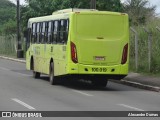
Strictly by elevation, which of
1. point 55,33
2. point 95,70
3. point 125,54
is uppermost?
point 55,33

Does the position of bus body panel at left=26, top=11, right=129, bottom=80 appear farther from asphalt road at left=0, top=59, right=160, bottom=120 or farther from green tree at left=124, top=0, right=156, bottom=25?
green tree at left=124, top=0, right=156, bottom=25

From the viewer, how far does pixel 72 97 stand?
18219mm

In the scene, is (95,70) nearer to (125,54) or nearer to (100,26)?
(125,54)

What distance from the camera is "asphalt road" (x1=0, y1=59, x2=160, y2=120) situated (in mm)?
15312

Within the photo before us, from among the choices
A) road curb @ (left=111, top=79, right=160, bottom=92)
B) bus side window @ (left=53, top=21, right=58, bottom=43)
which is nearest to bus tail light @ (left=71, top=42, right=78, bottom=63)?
bus side window @ (left=53, top=21, right=58, bottom=43)

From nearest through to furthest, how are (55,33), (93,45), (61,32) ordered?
(93,45) < (61,32) < (55,33)

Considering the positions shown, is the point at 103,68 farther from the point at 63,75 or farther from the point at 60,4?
the point at 60,4

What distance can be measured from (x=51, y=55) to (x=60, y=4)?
84.8ft

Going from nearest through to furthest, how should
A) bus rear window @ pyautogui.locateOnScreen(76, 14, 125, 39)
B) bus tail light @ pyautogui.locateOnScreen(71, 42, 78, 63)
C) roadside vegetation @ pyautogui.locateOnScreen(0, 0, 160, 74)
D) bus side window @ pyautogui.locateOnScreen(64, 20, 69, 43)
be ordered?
bus tail light @ pyautogui.locateOnScreen(71, 42, 78, 63) < bus rear window @ pyautogui.locateOnScreen(76, 14, 125, 39) < bus side window @ pyautogui.locateOnScreen(64, 20, 69, 43) < roadside vegetation @ pyautogui.locateOnScreen(0, 0, 160, 74)

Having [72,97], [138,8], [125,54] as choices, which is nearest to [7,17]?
[138,8]

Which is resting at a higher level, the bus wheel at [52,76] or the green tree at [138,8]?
the green tree at [138,8]

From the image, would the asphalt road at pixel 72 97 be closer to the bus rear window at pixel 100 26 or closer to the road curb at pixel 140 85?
the road curb at pixel 140 85

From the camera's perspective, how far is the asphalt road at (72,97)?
15312mm

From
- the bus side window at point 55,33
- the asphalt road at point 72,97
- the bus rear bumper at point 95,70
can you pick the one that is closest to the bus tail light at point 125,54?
the bus rear bumper at point 95,70
